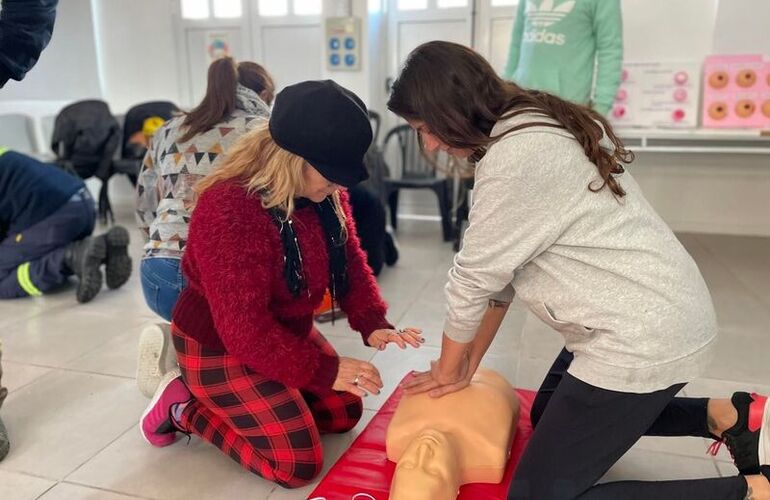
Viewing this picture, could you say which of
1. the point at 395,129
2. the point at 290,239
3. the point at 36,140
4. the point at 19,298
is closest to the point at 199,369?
the point at 290,239

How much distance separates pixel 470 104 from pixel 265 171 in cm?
46

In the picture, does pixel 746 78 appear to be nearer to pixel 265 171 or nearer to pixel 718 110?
pixel 718 110

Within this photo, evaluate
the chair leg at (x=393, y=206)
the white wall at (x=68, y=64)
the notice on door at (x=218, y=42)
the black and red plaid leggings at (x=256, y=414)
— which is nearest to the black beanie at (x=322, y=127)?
the black and red plaid leggings at (x=256, y=414)

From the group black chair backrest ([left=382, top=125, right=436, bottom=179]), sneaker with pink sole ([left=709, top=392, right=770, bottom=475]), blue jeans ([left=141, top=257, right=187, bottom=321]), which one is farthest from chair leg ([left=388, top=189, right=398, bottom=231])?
sneaker with pink sole ([left=709, top=392, right=770, bottom=475])

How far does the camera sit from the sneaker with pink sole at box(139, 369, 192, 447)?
5.34 ft

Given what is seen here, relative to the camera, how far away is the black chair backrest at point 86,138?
14.5 ft

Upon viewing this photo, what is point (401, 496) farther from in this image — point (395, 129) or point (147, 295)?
point (395, 129)

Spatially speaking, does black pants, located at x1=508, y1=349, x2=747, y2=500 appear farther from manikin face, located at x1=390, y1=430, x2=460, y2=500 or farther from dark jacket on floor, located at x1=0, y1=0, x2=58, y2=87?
dark jacket on floor, located at x1=0, y1=0, x2=58, y2=87

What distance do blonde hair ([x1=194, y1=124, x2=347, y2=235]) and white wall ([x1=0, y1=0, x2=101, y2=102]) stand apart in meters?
4.41

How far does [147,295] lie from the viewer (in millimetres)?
1986

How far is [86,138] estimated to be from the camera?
4422 mm

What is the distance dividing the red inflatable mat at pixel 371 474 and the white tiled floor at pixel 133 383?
0.11 metres

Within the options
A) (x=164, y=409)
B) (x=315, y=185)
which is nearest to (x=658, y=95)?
(x=315, y=185)

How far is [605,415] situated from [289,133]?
803mm
